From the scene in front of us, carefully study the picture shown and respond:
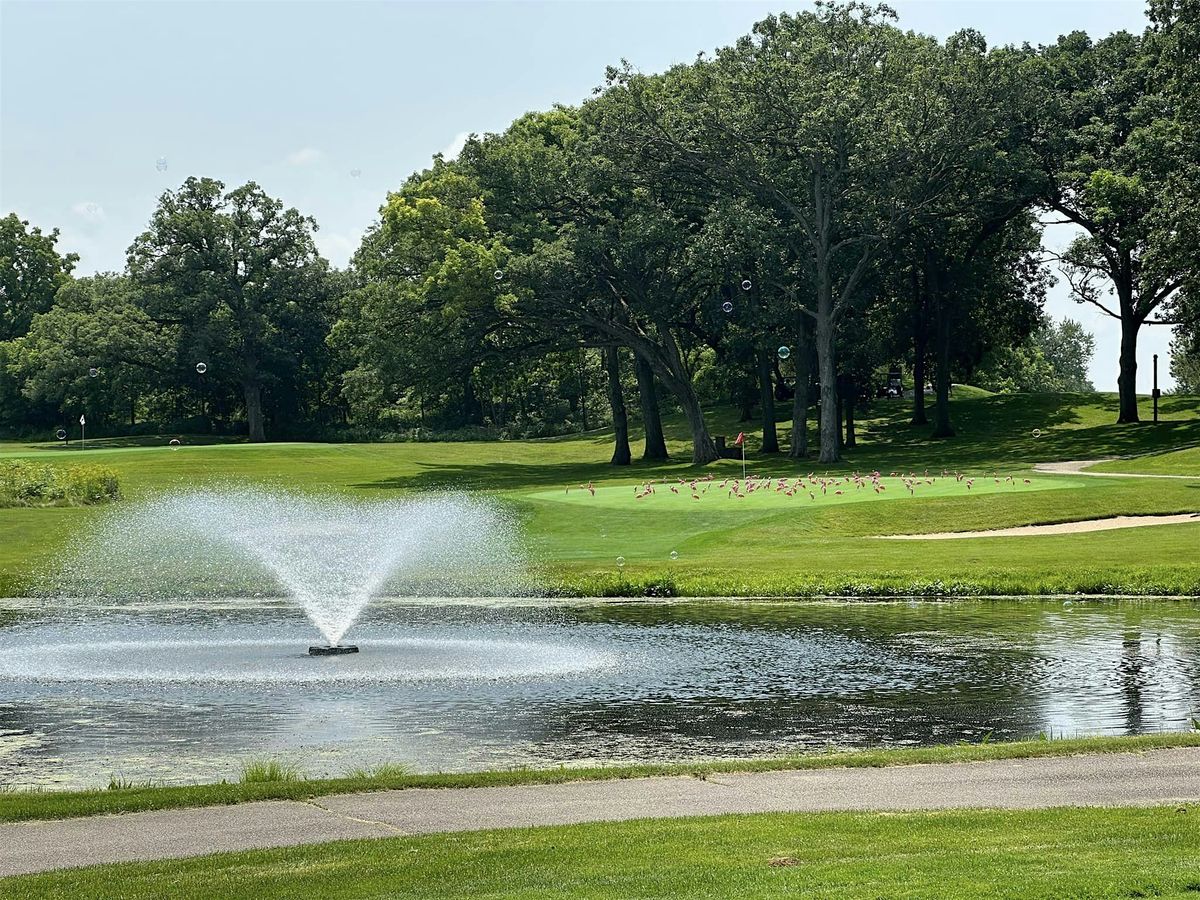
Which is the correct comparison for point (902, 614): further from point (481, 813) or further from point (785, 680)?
point (481, 813)

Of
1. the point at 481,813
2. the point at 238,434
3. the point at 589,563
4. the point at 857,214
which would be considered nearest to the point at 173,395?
the point at 238,434

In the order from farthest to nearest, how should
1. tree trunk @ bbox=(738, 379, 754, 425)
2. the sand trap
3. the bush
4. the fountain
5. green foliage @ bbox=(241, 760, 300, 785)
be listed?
tree trunk @ bbox=(738, 379, 754, 425)
the bush
the sand trap
the fountain
green foliage @ bbox=(241, 760, 300, 785)

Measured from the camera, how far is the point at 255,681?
64.3 ft

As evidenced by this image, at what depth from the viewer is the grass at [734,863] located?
8.41 m

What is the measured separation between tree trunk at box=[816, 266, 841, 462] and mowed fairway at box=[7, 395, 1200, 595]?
1.47m

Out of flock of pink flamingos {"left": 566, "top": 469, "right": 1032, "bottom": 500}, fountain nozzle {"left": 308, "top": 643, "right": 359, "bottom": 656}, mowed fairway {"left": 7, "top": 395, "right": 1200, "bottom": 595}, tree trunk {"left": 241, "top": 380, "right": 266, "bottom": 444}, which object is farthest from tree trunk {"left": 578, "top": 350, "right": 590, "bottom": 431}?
fountain nozzle {"left": 308, "top": 643, "right": 359, "bottom": 656}

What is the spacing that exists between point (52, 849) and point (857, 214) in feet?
195

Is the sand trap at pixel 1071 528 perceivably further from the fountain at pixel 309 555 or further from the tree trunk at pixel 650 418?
the tree trunk at pixel 650 418

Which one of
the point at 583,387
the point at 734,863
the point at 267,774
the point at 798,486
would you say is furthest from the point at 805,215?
the point at 734,863

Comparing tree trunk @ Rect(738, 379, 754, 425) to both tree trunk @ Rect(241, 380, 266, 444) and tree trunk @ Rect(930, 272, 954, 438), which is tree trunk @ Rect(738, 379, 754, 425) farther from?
tree trunk @ Rect(241, 380, 266, 444)

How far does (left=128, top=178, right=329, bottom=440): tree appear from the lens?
333ft

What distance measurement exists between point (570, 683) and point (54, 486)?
107ft

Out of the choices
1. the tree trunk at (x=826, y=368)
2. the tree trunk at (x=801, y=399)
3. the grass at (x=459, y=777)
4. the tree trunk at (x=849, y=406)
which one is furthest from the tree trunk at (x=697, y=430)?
the grass at (x=459, y=777)

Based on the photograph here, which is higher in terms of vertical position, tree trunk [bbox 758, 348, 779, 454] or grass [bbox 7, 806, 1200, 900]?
tree trunk [bbox 758, 348, 779, 454]
